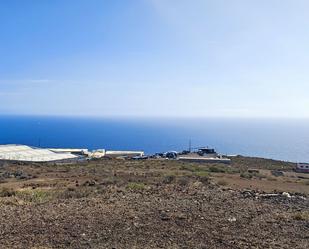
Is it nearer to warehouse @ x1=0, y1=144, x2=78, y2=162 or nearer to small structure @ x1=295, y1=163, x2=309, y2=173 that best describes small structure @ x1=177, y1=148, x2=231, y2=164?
small structure @ x1=295, y1=163, x2=309, y2=173

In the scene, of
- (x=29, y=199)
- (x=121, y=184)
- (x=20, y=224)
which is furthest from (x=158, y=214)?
(x=121, y=184)

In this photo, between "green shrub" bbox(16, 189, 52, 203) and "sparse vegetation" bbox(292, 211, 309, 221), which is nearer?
"sparse vegetation" bbox(292, 211, 309, 221)

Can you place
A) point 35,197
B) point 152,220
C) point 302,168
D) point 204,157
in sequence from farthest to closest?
1. point 204,157
2. point 302,168
3. point 35,197
4. point 152,220

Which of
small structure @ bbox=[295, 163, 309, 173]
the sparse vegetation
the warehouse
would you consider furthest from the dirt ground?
the warehouse

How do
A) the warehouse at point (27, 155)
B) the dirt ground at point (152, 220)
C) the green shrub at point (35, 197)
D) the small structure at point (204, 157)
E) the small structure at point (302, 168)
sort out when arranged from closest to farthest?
1. the dirt ground at point (152, 220)
2. the green shrub at point (35, 197)
3. the small structure at point (302, 168)
4. the small structure at point (204, 157)
5. the warehouse at point (27, 155)

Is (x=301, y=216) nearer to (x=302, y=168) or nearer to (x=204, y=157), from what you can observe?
(x=302, y=168)

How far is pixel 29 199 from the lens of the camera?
55.7 ft

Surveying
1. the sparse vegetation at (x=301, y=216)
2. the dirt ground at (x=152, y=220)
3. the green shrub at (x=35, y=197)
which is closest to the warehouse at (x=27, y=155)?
the green shrub at (x=35, y=197)

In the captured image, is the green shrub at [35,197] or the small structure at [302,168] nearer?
the green shrub at [35,197]

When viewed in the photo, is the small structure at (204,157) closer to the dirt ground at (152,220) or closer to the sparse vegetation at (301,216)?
the dirt ground at (152,220)

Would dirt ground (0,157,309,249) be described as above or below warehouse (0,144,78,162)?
above

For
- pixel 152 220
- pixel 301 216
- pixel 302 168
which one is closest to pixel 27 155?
pixel 302 168

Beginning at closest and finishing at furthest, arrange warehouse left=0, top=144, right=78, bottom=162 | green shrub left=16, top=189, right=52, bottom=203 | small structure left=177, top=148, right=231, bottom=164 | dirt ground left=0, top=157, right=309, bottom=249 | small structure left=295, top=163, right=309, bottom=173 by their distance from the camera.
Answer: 1. dirt ground left=0, top=157, right=309, bottom=249
2. green shrub left=16, top=189, right=52, bottom=203
3. small structure left=295, top=163, right=309, bottom=173
4. small structure left=177, top=148, right=231, bottom=164
5. warehouse left=0, top=144, right=78, bottom=162

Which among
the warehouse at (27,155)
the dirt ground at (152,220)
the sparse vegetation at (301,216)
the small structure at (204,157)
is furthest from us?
the warehouse at (27,155)
